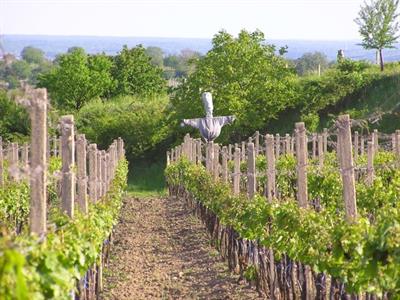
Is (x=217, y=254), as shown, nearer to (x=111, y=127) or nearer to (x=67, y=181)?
(x=67, y=181)

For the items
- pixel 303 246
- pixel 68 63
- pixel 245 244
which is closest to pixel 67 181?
pixel 303 246

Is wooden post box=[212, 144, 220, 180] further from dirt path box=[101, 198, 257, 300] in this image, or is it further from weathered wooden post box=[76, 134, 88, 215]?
weathered wooden post box=[76, 134, 88, 215]

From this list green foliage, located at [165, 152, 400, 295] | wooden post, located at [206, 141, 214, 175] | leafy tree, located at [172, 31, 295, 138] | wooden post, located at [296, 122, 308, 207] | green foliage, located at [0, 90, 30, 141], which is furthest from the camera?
green foliage, located at [0, 90, 30, 141]

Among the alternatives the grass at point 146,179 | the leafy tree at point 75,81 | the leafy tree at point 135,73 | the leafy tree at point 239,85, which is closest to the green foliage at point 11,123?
the grass at point 146,179

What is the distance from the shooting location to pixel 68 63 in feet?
188

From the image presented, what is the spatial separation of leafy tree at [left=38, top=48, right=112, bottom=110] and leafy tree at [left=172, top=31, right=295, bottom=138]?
14.2 m

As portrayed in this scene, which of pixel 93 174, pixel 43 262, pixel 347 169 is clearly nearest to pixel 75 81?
pixel 93 174

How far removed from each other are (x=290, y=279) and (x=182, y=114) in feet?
107

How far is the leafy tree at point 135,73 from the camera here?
61938 mm

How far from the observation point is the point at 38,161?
7.14 m

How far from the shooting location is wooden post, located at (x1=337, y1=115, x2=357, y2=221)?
29.3 feet

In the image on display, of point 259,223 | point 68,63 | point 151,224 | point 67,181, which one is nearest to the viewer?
point 67,181

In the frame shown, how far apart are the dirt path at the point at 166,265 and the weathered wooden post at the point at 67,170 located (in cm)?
343

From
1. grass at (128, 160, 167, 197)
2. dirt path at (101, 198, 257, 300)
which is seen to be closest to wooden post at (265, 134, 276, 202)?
dirt path at (101, 198, 257, 300)
